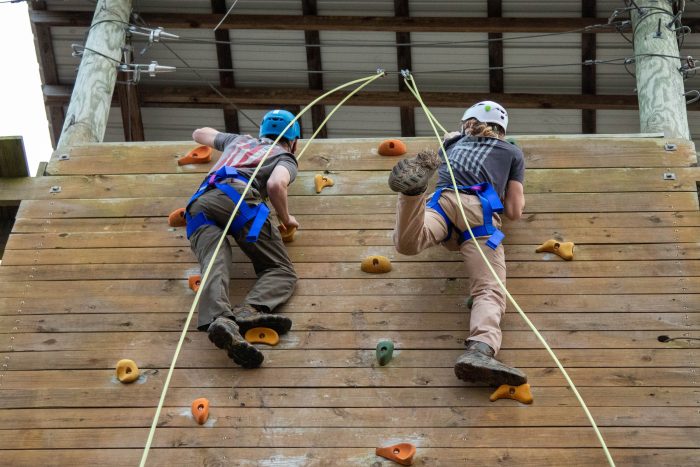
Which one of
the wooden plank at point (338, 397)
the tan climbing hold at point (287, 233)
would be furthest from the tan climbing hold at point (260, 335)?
the tan climbing hold at point (287, 233)

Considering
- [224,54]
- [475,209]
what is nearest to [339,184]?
[475,209]

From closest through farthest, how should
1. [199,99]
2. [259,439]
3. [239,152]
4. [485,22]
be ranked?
[259,439] < [239,152] < [485,22] < [199,99]

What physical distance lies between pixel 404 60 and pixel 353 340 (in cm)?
612

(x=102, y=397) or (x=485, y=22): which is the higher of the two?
(x=485, y=22)

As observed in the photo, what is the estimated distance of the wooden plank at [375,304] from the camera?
556cm

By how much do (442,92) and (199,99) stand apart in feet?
8.46

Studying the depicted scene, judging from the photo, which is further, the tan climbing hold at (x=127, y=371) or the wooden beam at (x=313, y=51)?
the wooden beam at (x=313, y=51)

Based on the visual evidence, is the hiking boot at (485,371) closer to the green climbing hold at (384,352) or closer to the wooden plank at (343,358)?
the wooden plank at (343,358)

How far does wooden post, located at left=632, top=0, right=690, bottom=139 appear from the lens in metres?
7.94

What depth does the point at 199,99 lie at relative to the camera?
36.7 feet

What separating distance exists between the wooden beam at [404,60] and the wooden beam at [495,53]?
838mm

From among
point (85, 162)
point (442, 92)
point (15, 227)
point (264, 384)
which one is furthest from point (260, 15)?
point (264, 384)

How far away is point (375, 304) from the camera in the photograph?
18.5 ft

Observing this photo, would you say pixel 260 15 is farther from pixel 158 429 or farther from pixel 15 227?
pixel 158 429
